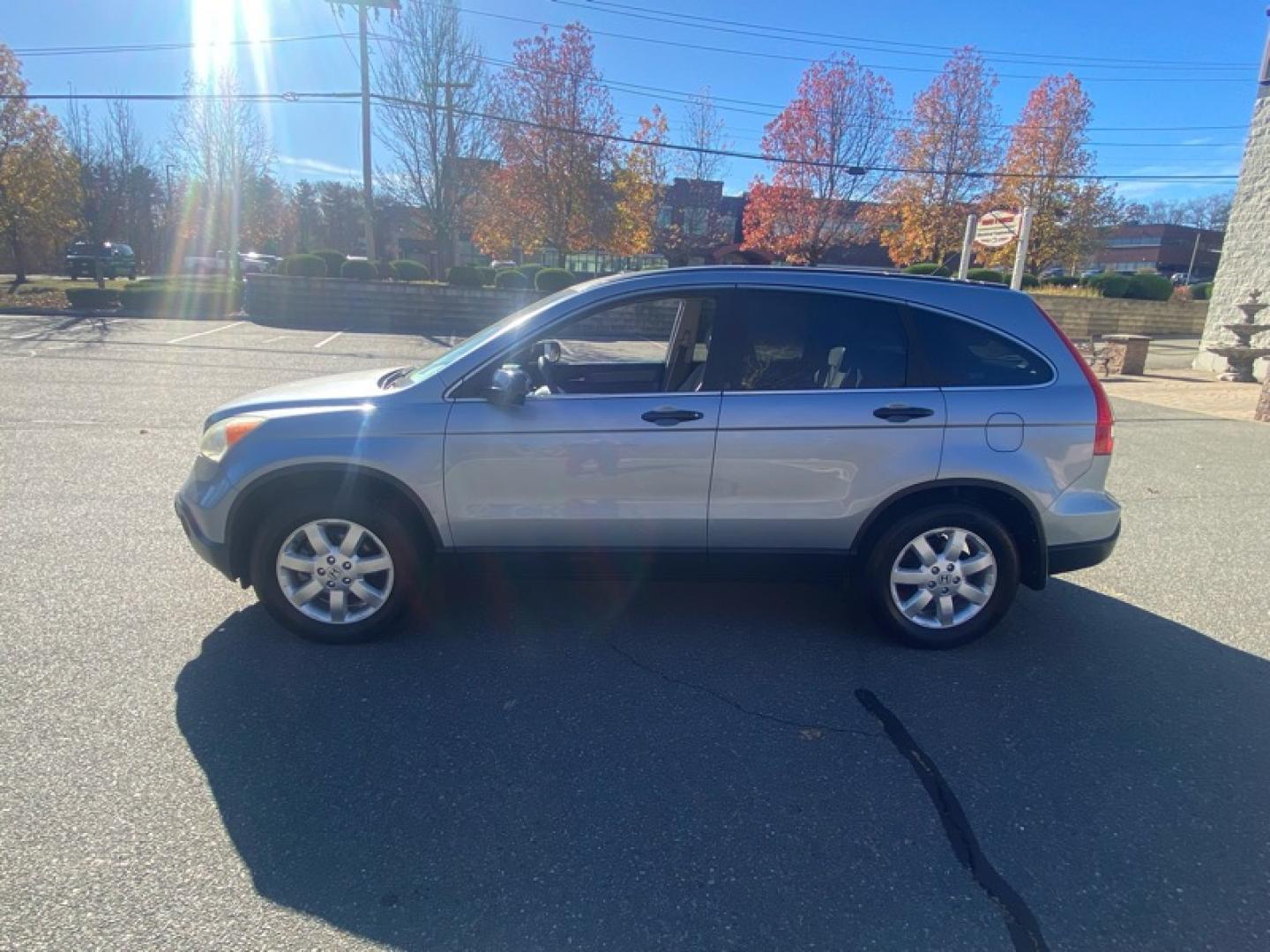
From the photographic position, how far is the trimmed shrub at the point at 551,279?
22281mm

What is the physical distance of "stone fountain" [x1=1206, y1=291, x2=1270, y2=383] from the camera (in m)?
14.5

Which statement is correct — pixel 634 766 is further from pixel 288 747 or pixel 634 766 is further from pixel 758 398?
pixel 758 398

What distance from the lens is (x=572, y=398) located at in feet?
10.8

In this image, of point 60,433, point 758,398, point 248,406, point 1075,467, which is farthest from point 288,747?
point 60,433

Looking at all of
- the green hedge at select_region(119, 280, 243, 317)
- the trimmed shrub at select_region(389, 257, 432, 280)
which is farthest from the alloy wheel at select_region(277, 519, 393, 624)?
the trimmed shrub at select_region(389, 257, 432, 280)

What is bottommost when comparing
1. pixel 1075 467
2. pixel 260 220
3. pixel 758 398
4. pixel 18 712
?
pixel 18 712

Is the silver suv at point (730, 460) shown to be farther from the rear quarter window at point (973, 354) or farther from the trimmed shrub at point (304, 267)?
the trimmed shrub at point (304, 267)

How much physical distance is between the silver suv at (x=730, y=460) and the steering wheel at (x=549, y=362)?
57 centimetres

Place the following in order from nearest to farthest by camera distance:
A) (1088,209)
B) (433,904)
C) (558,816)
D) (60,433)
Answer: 1. (433,904)
2. (558,816)
3. (60,433)
4. (1088,209)

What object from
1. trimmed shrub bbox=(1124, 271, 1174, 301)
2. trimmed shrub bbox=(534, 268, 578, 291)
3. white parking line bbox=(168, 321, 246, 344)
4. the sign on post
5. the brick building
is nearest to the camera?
the sign on post

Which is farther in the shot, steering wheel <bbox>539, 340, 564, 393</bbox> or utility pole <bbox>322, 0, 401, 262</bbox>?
utility pole <bbox>322, 0, 401, 262</bbox>

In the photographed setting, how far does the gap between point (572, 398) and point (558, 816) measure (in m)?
1.75

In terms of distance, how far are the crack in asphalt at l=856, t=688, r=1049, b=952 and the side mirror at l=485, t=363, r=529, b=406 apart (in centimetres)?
200

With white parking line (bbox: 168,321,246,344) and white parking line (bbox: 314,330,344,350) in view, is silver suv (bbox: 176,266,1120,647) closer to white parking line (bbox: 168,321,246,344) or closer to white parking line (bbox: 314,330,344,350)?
white parking line (bbox: 314,330,344,350)
